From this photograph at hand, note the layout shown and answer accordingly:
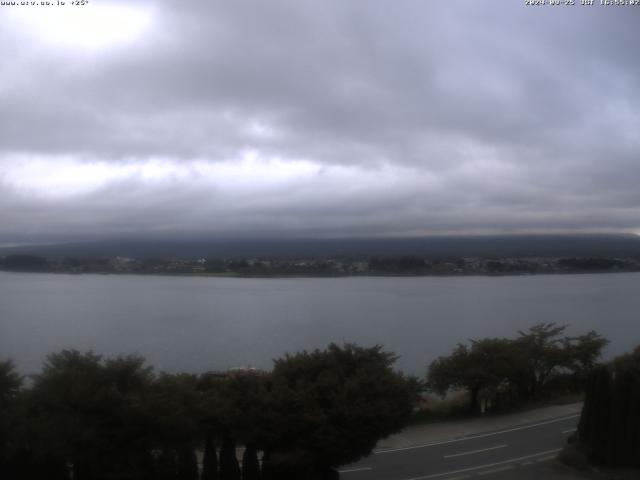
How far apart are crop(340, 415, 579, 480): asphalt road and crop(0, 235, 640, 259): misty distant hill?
235 feet

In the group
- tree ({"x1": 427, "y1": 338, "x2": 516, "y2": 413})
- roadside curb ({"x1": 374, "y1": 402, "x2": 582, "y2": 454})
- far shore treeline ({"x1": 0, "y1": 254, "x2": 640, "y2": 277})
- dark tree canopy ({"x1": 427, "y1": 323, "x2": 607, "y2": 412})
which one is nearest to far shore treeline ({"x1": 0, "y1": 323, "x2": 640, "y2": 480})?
roadside curb ({"x1": 374, "y1": 402, "x2": 582, "y2": 454})

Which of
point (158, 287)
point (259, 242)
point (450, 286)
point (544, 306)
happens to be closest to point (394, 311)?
point (544, 306)

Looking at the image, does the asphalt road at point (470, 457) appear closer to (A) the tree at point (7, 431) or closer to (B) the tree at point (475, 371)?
(B) the tree at point (475, 371)

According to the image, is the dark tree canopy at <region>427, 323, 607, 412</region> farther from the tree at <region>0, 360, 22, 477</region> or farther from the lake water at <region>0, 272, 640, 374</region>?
the tree at <region>0, 360, 22, 477</region>

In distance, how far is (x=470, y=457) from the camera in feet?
52.5

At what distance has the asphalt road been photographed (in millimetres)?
14562

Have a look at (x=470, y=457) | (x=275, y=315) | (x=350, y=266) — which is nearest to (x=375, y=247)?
(x=350, y=266)

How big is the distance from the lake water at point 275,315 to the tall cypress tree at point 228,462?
15.4 m

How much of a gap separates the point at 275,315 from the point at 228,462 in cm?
3316

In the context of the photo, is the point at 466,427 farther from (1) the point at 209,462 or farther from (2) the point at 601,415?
(1) the point at 209,462

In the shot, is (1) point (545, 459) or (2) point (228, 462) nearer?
(2) point (228, 462)

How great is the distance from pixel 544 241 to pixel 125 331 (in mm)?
107252

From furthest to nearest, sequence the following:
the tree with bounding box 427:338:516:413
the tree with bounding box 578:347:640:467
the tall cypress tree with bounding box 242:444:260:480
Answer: the tree with bounding box 427:338:516:413 → the tree with bounding box 578:347:640:467 → the tall cypress tree with bounding box 242:444:260:480

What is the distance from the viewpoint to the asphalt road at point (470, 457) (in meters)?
14.6
